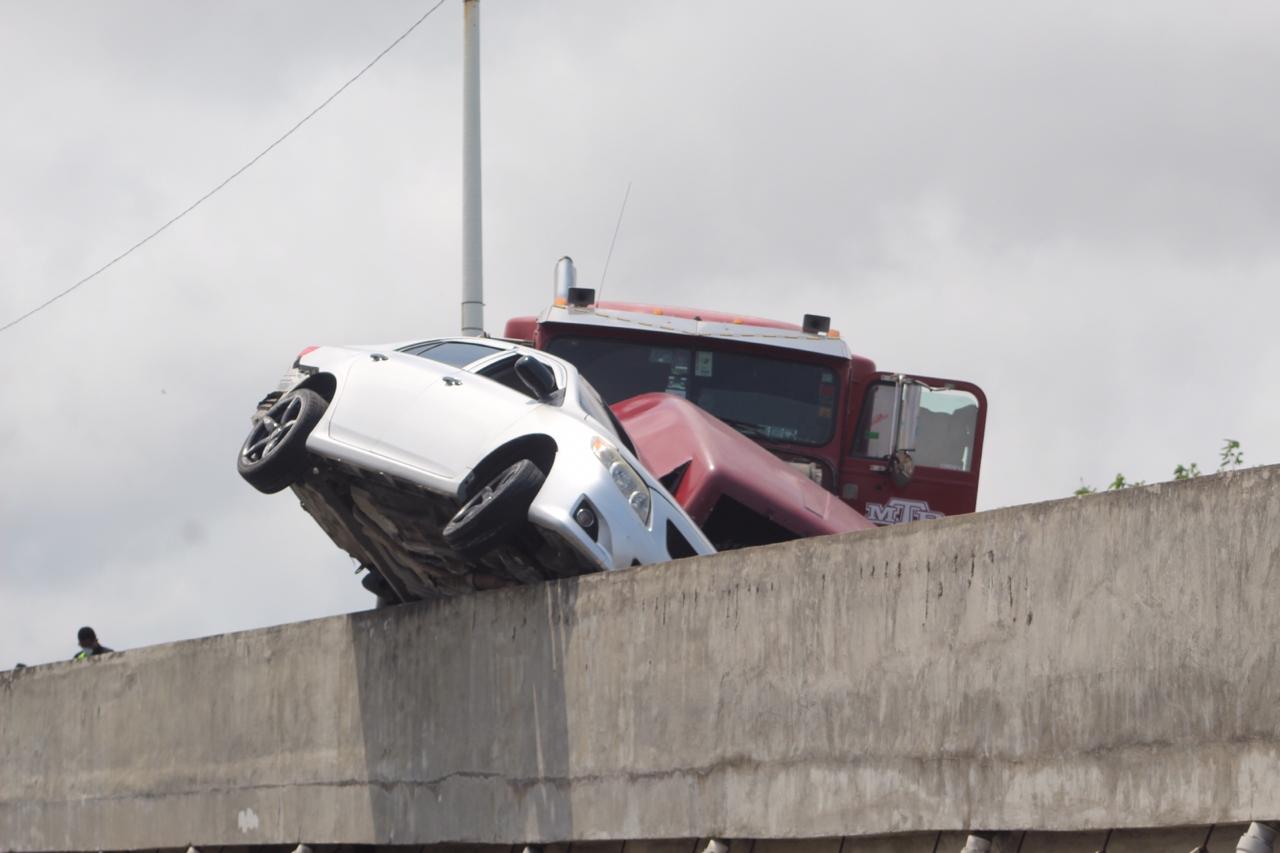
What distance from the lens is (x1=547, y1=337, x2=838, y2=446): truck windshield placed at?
15773mm

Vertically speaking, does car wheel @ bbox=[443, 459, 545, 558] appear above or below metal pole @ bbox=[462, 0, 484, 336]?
below

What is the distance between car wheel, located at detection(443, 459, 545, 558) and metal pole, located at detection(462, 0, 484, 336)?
29.6 feet

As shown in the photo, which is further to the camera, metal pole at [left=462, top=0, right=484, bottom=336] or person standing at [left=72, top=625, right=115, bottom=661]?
metal pole at [left=462, top=0, right=484, bottom=336]

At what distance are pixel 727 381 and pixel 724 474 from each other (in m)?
3.01

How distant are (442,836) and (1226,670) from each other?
4.80 meters

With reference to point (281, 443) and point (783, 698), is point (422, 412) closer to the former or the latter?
point (281, 443)

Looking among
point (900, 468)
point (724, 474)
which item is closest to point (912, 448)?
point (900, 468)

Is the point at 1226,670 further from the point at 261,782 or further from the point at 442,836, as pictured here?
the point at 261,782

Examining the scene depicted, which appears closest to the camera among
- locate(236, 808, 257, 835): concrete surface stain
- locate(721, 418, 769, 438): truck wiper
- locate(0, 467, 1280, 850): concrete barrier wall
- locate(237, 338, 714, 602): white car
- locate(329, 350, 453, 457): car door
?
locate(0, 467, 1280, 850): concrete barrier wall

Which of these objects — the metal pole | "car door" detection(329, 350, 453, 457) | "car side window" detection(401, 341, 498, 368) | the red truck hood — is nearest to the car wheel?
"car door" detection(329, 350, 453, 457)

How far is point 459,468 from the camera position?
10.5m

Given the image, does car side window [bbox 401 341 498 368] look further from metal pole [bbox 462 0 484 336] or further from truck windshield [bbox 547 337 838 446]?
metal pole [bbox 462 0 484 336]

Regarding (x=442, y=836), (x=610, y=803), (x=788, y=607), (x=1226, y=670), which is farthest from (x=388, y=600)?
(x=1226, y=670)

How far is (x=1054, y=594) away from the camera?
6559mm
